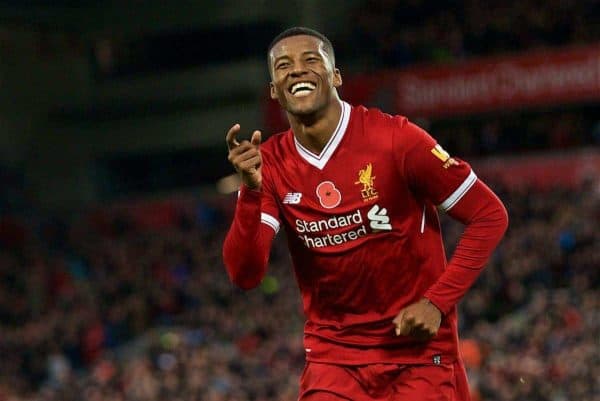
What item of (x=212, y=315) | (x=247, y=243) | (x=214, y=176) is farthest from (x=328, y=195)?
(x=214, y=176)

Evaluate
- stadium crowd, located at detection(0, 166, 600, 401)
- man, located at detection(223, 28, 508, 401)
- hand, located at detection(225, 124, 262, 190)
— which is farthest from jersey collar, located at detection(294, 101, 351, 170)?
stadium crowd, located at detection(0, 166, 600, 401)

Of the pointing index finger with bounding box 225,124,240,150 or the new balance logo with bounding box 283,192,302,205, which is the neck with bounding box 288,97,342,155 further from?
the pointing index finger with bounding box 225,124,240,150

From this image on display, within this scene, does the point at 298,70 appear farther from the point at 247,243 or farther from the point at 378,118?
the point at 247,243

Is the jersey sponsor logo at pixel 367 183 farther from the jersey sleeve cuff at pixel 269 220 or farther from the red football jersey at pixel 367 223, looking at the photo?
the jersey sleeve cuff at pixel 269 220

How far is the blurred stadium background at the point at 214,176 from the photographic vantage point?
15.1 m

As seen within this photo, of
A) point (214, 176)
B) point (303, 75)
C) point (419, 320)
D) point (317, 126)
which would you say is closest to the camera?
point (419, 320)

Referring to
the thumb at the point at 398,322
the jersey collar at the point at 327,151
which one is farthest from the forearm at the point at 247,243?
the thumb at the point at 398,322

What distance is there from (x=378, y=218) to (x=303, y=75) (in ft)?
2.09

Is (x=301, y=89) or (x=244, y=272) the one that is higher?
(x=301, y=89)

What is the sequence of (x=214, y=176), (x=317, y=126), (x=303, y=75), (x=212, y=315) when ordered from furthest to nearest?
(x=214, y=176) → (x=212, y=315) → (x=317, y=126) → (x=303, y=75)

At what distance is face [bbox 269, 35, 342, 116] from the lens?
522 centimetres

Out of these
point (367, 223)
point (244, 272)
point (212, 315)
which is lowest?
point (212, 315)

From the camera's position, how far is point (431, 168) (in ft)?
17.0

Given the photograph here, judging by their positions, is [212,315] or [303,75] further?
[212,315]
